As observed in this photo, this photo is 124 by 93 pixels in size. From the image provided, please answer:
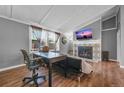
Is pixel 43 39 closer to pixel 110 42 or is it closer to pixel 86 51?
pixel 86 51

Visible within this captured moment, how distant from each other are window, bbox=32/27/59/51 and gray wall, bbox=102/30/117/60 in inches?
113

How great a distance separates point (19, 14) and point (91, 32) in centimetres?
381

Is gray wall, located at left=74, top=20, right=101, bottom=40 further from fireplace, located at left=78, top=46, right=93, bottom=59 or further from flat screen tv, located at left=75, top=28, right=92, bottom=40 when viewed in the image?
fireplace, located at left=78, top=46, right=93, bottom=59

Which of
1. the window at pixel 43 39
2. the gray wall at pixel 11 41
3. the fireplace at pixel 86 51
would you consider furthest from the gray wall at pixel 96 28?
the gray wall at pixel 11 41

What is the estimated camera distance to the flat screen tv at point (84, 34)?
5.63 metres

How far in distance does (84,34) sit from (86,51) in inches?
39.7

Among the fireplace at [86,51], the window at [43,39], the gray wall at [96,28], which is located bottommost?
the fireplace at [86,51]

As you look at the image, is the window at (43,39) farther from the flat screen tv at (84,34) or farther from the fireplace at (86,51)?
the fireplace at (86,51)

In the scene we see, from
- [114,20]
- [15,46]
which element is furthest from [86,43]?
[15,46]

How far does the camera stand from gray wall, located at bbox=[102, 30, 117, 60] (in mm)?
5547

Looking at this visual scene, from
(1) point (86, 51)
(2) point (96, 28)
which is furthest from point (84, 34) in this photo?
(1) point (86, 51)

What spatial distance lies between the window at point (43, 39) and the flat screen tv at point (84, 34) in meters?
1.31

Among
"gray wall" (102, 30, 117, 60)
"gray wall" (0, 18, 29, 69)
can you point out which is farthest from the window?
"gray wall" (102, 30, 117, 60)

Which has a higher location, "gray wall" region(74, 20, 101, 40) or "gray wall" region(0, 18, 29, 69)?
"gray wall" region(74, 20, 101, 40)
